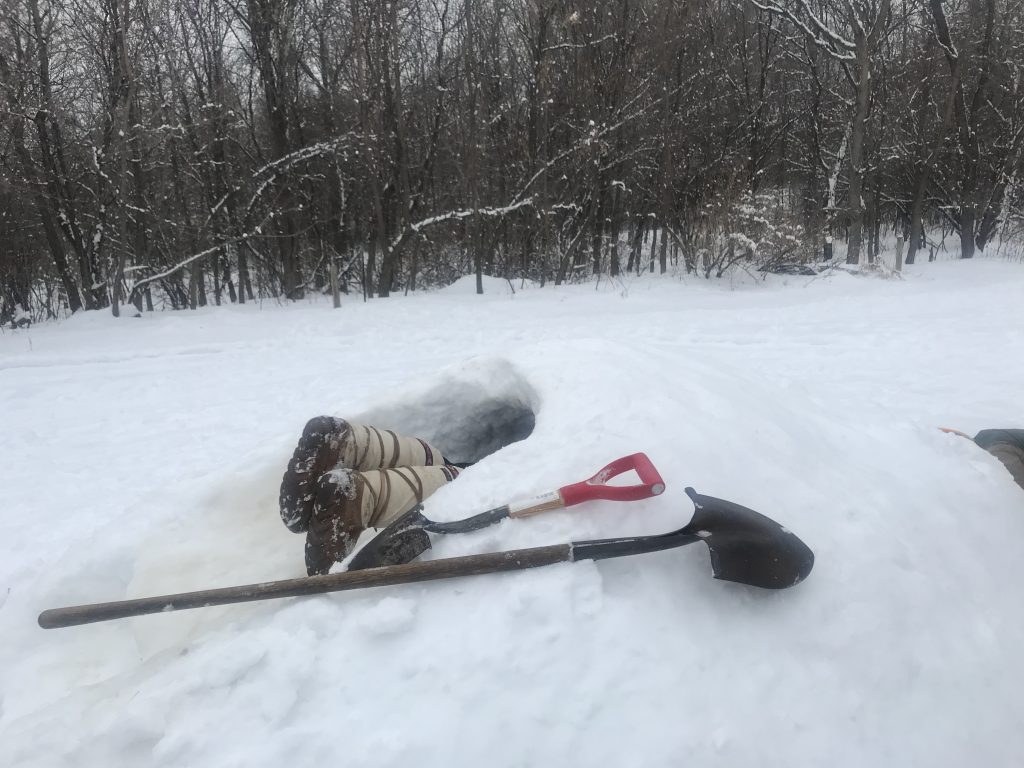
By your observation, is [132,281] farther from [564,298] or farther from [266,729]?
[266,729]

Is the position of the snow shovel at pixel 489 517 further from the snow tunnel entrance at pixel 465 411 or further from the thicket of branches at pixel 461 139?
the thicket of branches at pixel 461 139

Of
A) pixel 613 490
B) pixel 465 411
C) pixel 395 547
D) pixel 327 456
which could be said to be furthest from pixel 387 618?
pixel 465 411

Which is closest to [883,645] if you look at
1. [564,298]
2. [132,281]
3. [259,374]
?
[259,374]

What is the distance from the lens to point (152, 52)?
472 inches

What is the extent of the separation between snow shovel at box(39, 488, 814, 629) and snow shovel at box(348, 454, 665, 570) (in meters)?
0.10

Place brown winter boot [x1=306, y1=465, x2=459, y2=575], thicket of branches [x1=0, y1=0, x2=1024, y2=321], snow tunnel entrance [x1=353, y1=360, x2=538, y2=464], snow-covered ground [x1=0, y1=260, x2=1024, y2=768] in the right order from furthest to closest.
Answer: thicket of branches [x1=0, y1=0, x2=1024, y2=321] < snow tunnel entrance [x1=353, y1=360, x2=538, y2=464] < brown winter boot [x1=306, y1=465, x2=459, y2=575] < snow-covered ground [x1=0, y1=260, x2=1024, y2=768]

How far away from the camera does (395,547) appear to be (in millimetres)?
1608

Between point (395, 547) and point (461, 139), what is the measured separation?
13399 millimetres

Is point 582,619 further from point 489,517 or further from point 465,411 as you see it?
point 465,411

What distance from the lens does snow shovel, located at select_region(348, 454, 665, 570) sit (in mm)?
1609

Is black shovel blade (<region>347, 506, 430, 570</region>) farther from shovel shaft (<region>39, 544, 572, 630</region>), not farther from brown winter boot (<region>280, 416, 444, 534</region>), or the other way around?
brown winter boot (<region>280, 416, 444, 534</region>)

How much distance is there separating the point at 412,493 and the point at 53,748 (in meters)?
1.13

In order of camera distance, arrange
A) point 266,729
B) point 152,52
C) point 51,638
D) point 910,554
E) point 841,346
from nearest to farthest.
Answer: point 266,729 → point 910,554 → point 51,638 → point 841,346 → point 152,52

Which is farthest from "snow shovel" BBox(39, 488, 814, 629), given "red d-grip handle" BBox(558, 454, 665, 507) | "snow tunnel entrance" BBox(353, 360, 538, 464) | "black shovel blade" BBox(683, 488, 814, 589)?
"snow tunnel entrance" BBox(353, 360, 538, 464)
